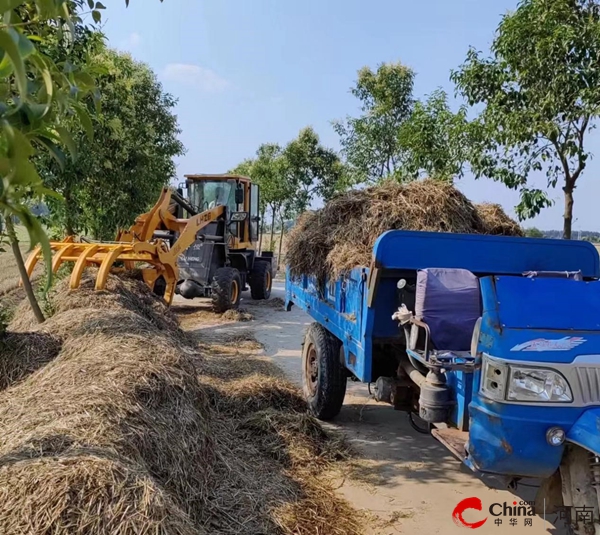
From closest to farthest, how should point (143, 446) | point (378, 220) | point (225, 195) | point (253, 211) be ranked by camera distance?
1. point (143, 446)
2. point (378, 220)
3. point (225, 195)
4. point (253, 211)

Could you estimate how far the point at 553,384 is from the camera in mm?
2527

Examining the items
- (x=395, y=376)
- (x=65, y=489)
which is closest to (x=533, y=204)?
(x=395, y=376)

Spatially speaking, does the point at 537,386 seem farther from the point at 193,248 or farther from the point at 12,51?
the point at 193,248

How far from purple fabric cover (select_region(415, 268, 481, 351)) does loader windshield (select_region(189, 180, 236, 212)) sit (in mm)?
9272

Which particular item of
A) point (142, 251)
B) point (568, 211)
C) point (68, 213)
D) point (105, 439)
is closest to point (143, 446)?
point (105, 439)

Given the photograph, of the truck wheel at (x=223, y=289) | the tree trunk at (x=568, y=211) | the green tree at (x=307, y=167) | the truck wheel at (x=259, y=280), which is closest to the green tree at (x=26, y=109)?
the tree trunk at (x=568, y=211)

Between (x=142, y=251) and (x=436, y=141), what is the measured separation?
175 inches

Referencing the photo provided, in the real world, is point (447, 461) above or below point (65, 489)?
below

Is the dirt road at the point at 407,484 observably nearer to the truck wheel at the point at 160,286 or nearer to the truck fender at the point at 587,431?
the truck fender at the point at 587,431

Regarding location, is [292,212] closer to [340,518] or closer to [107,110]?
[107,110]

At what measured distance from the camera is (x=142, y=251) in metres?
7.90

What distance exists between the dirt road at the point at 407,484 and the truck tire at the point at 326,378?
255mm

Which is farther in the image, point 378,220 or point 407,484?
point 378,220

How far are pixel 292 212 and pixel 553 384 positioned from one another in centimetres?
1877
